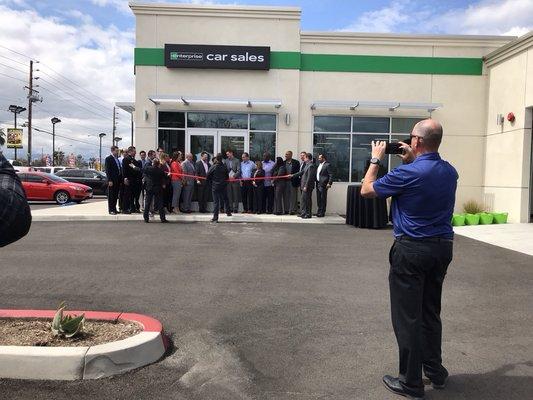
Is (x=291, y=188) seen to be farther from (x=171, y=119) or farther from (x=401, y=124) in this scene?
(x=171, y=119)

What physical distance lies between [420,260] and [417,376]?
0.87 meters

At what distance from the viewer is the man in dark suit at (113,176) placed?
48.4 feet

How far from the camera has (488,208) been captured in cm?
1653

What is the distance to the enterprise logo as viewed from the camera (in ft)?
53.5

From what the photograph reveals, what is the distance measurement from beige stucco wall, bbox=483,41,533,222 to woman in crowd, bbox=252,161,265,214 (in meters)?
7.57

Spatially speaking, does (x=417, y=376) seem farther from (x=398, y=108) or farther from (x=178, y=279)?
(x=398, y=108)

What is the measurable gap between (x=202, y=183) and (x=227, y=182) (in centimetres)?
150

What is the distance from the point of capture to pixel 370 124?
17.1 metres

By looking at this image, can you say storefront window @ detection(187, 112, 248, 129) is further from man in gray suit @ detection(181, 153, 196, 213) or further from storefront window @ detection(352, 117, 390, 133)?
storefront window @ detection(352, 117, 390, 133)

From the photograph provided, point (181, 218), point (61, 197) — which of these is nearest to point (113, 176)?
point (181, 218)

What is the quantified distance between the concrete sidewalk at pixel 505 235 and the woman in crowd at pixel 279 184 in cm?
523

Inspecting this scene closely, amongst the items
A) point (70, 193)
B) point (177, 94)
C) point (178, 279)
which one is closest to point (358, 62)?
point (177, 94)

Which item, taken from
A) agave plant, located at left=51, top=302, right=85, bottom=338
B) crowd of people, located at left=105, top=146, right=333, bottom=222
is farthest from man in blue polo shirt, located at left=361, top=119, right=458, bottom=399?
crowd of people, located at left=105, top=146, right=333, bottom=222

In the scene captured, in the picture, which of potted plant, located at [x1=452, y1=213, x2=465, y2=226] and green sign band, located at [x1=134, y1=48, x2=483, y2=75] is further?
green sign band, located at [x1=134, y1=48, x2=483, y2=75]
